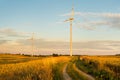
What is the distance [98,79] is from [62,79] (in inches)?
139

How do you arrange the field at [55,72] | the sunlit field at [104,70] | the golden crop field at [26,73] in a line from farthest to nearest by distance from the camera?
the sunlit field at [104,70]
the field at [55,72]
the golden crop field at [26,73]

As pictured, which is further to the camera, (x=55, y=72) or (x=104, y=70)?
(x=104, y=70)

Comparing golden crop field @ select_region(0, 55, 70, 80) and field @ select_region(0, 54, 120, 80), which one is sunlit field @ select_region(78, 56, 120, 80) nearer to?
field @ select_region(0, 54, 120, 80)

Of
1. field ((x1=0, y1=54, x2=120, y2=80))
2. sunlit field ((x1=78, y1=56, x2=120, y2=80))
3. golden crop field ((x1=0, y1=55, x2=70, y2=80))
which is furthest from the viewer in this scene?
sunlit field ((x1=78, y1=56, x2=120, y2=80))

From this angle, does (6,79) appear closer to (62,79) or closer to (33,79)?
(33,79)

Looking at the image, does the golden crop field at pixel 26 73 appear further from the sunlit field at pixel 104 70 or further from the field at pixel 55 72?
the sunlit field at pixel 104 70

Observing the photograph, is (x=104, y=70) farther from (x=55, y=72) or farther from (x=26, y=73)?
(x=26, y=73)

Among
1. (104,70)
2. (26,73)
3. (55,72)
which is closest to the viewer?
(26,73)

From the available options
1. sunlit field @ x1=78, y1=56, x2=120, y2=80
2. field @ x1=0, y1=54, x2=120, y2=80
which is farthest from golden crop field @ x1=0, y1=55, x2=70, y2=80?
sunlit field @ x1=78, y1=56, x2=120, y2=80

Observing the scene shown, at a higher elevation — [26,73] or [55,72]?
[26,73]

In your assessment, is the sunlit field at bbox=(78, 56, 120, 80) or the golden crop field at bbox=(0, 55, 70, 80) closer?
the golden crop field at bbox=(0, 55, 70, 80)

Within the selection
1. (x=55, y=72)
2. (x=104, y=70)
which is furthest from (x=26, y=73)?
(x=104, y=70)

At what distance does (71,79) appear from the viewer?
82.4 ft

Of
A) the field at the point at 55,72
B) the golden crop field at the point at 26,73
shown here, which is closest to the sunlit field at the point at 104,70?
the field at the point at 55,72
